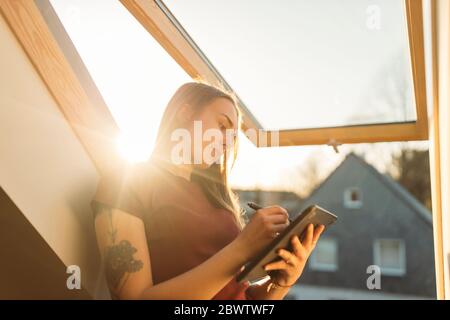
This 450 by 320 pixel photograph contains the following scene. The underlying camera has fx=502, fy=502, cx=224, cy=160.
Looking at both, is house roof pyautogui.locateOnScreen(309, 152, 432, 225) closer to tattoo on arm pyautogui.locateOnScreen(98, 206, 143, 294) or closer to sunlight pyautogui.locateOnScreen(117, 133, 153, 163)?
sunlight pyautogui.locateOnScreen(117, 133, 153, 163)

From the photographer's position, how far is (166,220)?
112 cm

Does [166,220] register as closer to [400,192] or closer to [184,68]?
[184,68]

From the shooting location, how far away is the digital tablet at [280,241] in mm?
981

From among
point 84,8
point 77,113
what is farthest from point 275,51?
point 77,113

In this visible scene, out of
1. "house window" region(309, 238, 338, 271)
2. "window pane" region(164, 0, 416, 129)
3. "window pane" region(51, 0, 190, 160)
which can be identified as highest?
"window pane" region(164, 0, 416, 129)

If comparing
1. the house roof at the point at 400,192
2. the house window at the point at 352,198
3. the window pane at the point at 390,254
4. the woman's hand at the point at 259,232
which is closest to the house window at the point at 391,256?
the window pane at the point at 390,254

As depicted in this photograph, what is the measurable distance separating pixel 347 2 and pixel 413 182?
959 centimetres

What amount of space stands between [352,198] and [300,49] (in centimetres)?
1484

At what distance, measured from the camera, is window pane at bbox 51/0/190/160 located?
144 centimetres

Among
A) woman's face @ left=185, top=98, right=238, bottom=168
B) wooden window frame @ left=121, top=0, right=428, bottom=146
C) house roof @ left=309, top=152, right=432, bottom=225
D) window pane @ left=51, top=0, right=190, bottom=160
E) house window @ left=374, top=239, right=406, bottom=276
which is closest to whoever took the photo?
woman's face @ left=185, top=98, right=238, bottom=168

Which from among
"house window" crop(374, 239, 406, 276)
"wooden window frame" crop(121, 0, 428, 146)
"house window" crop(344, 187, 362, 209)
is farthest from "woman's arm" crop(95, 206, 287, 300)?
"house window" crop(344, 187, 362, 209)

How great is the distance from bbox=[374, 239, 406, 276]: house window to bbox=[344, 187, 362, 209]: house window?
134 centimetres

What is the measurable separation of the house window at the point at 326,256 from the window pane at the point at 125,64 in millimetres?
15240
